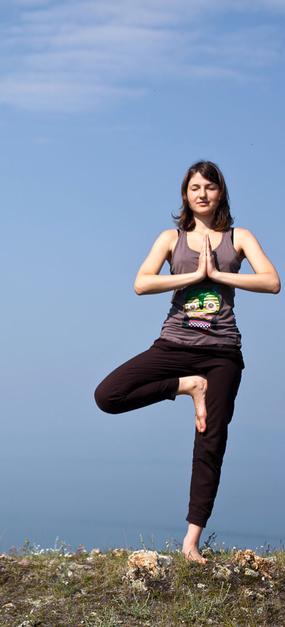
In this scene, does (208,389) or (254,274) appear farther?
(208,389)

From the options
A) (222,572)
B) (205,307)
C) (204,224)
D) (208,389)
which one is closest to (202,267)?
(205,307)

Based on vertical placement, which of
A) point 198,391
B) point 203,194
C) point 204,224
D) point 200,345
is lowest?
point 198,391

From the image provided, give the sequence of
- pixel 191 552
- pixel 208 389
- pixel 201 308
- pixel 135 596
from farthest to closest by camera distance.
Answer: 1. pixel 191 552
2. pixel 208 389
3. pixel 201 308
4. pixel 135 596

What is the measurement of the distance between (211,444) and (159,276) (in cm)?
146

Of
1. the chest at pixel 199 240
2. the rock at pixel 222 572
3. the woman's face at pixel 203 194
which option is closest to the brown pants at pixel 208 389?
the rock at pixel 222 572

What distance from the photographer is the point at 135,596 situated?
27.2 ft

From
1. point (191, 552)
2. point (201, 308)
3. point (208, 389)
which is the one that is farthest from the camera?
point (191, 552)

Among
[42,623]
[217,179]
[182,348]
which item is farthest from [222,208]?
[42,623]

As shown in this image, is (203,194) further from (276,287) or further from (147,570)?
(147,570)

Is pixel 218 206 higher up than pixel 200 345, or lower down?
higher up

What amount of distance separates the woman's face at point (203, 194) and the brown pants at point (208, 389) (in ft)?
3.79

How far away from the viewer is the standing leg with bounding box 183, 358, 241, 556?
28.4 ft

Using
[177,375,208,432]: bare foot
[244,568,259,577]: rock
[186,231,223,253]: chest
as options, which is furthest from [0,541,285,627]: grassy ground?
[186,231,223,253]: chest

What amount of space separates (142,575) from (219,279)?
250cm
